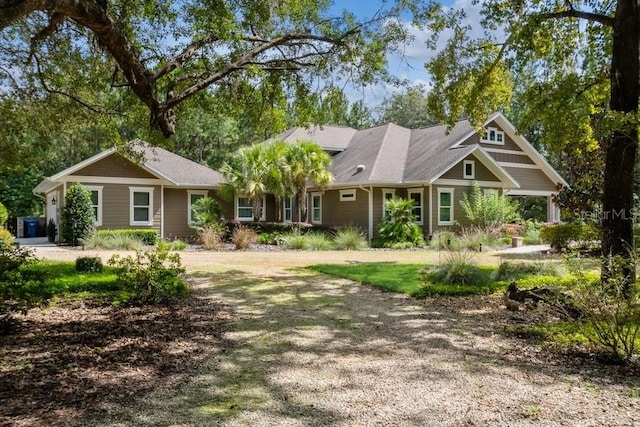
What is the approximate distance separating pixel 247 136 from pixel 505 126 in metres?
21.8

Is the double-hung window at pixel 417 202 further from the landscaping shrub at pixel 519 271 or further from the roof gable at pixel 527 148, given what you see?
the landscaping shrub at pixel 519 271

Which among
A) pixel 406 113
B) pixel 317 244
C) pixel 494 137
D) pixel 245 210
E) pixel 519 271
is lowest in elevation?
pixel 519 271

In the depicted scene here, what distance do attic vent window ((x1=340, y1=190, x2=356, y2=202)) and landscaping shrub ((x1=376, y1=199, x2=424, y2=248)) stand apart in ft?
7.83

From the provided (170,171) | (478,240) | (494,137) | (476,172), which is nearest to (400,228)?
(478,240)

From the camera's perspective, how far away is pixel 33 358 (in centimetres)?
493

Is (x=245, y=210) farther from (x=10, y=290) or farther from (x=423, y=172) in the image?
(x=10, y=290)

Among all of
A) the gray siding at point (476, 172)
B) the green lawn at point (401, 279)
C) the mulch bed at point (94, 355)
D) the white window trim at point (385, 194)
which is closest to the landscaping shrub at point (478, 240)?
the gray siding at point (476, 172)

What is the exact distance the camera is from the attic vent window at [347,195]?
2255 centimetres

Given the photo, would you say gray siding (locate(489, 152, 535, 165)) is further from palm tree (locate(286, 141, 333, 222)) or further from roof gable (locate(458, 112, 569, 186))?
palm tree (locate(286, 141, 333, 222))

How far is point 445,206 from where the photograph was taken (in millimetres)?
21969

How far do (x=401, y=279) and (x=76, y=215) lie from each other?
1432cm

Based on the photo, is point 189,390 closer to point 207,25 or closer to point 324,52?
point 207,25

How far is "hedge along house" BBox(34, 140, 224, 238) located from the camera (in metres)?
20.3

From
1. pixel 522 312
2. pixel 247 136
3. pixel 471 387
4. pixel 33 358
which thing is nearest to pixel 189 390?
pixel 33 358
